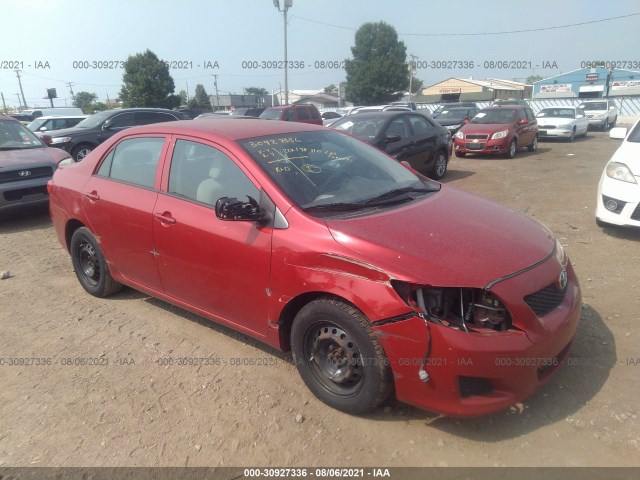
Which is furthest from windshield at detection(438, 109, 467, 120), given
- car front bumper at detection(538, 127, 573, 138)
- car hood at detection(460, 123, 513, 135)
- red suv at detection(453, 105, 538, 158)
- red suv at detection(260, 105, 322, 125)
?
red suv at detection(260, 105, 322, 125)

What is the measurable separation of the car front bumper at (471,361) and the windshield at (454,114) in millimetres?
18039

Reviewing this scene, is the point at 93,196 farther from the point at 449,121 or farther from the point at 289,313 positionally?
the point at 449,121

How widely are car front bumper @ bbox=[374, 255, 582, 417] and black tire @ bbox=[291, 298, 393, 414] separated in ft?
0.31

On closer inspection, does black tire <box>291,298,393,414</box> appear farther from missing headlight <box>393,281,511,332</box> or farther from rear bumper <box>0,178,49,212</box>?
rear bumper <box>0,178,49,212</box>

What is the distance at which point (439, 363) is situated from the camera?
228 cm

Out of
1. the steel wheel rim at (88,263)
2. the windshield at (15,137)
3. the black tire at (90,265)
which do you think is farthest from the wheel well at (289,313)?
the windshield at (15,137)

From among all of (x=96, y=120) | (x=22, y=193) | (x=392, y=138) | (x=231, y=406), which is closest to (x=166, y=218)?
(x=231, y=406)

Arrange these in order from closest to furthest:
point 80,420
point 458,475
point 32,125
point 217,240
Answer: point 458,475 → point 80,420 → point 217,240 → point 32,125

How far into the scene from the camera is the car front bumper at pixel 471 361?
7.43ft

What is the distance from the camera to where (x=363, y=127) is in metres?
8.90

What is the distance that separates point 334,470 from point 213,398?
977 millimetres

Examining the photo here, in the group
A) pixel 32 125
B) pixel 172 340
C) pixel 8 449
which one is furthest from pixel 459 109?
pixel 8 449

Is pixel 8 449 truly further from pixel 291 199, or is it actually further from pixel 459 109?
pixel 459 109

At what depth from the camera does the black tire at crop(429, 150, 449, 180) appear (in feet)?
32.4
